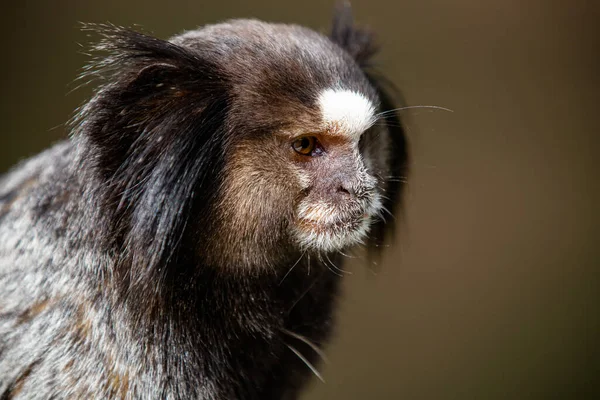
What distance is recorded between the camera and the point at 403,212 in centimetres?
258

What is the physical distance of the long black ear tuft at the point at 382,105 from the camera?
2545 millimetres

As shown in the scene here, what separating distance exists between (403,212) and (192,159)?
87 cm

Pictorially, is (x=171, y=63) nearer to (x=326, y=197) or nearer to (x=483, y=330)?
(x=326, y=197)

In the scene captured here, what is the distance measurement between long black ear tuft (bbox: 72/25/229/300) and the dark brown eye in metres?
0.19

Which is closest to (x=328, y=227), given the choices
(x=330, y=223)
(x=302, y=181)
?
(x=330, y=223)

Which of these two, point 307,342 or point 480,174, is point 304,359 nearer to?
point 307,342

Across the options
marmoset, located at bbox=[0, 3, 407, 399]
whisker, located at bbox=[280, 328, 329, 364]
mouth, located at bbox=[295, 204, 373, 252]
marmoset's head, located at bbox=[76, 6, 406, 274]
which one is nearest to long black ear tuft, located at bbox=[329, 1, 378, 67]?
marmoset, located at bbox=[0, 3, 407, 399]

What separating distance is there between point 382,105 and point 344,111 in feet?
1.57

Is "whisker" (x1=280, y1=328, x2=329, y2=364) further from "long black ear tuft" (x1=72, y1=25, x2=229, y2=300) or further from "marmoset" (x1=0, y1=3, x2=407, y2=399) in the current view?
"long black ear tuft" (x1=72, y1=25, x2=229, y2=300)

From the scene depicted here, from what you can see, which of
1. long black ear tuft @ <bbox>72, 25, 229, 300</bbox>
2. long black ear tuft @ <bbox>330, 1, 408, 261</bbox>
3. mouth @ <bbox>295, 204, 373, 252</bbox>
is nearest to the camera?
long black ear tuft @ <bbox>72, 25, 229, 300</bbox>

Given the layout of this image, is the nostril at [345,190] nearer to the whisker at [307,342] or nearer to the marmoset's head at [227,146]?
the marmoset's head at [227,146]

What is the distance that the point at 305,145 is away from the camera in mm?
2082

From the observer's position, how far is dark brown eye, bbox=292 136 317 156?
2.07 meters

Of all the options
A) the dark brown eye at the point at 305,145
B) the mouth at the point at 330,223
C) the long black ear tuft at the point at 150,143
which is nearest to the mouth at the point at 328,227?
the mouth at the point at 330,223
